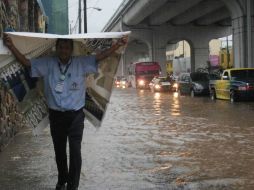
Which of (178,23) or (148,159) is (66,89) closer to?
(148,159)

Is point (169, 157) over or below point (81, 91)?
below

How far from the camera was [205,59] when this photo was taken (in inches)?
2731

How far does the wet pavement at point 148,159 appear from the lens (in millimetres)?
7582

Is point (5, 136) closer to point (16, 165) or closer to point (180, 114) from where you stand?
point (16, 165)

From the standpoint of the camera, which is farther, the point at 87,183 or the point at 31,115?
the point at 87,183

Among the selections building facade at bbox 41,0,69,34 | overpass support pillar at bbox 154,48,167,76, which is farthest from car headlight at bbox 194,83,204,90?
overpass support pillar at bbox 154,48,167,76

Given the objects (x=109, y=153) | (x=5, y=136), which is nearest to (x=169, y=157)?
(x=109, y=153)

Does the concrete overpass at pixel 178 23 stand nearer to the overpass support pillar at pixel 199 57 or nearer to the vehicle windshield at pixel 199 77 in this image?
the overpass support pillar at pixel 199 57

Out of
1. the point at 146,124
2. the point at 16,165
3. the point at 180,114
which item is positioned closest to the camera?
the point at 16,165

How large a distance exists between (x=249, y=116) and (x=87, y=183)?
40.5 ft

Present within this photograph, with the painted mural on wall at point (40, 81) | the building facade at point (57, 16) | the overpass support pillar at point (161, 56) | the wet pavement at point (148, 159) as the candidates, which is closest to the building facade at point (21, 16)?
the wet pavement at point (148, 159)

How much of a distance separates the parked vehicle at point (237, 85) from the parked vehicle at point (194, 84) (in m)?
4.89

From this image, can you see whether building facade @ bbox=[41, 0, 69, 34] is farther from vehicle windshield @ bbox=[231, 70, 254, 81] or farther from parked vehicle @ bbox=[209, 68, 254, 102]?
vehicle windshield @ bbox=[231, 70, 254, 81]

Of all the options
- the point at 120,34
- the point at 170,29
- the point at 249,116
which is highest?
the point at 170,29
